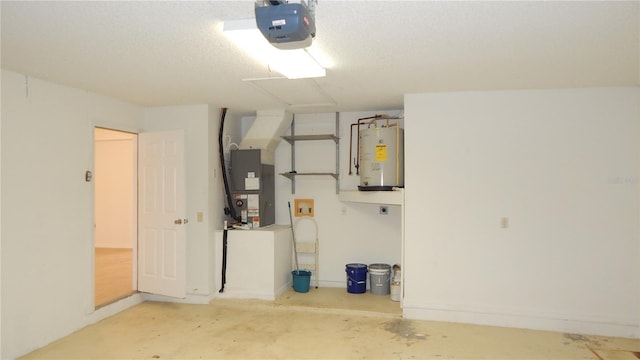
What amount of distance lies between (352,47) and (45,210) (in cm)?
318

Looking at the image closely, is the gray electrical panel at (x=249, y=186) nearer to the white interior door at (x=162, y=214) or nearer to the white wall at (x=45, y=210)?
the white interior door at (x=162, y=214)

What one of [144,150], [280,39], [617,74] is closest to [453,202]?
[617,74]

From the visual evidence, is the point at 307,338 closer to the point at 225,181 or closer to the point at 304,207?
the point at 304,207

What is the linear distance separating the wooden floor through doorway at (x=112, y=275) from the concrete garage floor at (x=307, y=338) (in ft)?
1.37

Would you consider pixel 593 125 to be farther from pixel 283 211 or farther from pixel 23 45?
pixel 23 45

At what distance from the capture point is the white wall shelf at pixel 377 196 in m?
4.57

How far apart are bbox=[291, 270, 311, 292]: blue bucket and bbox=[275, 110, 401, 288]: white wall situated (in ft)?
1.25

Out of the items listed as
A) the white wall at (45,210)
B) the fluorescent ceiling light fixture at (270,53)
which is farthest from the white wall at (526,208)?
the white wall at (45,210)

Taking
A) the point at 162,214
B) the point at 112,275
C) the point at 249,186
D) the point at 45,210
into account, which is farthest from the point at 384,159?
the point at 112,275

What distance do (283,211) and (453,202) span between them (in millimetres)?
2517

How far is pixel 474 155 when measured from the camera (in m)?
4.34

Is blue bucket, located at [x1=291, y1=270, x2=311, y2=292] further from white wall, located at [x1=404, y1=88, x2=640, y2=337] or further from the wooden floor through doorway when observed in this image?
the wooden floor through doorway

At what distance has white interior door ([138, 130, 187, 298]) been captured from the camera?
4.86 meters

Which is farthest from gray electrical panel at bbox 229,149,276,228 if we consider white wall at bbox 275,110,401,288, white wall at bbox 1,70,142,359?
white wall at bbox 1,70,142,359
